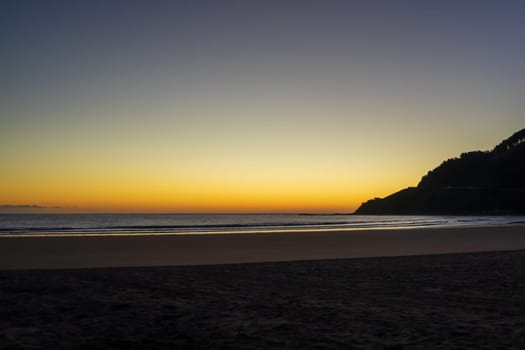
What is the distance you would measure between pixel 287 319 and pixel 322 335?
3.75 feet

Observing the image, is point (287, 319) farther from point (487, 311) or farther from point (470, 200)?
point (470, 200)

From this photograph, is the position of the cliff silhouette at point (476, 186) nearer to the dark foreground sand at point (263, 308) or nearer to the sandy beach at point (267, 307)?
the sandy beach at point (267, 307)

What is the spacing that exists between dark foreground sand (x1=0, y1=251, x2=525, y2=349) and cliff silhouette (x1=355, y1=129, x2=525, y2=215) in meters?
153

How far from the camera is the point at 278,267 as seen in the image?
615 inches

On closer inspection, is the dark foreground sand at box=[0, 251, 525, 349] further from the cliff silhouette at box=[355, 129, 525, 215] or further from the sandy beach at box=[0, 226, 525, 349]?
the cliff silhouette at box=[355, 129, 525, 215]

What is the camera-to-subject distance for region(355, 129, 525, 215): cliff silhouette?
16188 centimetres

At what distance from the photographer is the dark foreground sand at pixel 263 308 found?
6697 millimetres

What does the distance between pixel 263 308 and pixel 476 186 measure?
182868 mm

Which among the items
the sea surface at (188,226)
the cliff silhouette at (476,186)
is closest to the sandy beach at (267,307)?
the sea surface at (188,226)

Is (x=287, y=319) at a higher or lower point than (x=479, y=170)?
lower

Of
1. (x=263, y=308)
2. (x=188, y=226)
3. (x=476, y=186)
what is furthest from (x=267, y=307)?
(x=476, y=186)

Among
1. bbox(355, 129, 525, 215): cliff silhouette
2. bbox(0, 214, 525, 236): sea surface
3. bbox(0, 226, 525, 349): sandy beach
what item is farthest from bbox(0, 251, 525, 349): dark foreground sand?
bbox(355, 129, 525, 215): cliff silhouette

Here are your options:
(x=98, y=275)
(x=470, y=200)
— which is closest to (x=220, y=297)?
(x=98, y=275)

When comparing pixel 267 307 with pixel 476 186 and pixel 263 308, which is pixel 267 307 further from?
pixel 476 186
